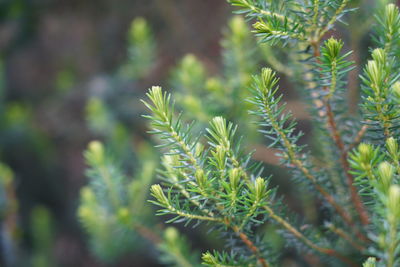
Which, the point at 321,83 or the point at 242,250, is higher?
the point at 321,83

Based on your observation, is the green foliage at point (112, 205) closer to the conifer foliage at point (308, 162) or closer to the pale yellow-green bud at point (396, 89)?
the conifer foliage at point (308, 162)

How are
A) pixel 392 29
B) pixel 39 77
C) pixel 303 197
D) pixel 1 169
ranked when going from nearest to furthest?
pixel 392 29 → pixel 303 197 → pixel 1 169 → pixel 39 77

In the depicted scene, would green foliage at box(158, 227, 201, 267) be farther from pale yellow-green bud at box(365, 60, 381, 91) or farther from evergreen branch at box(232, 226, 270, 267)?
pale yellow-green bud at box(365, 60, 381, 91)

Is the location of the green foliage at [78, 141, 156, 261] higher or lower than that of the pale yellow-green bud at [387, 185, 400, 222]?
higher

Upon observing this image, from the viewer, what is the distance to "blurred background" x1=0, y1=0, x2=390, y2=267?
1225 millimetres

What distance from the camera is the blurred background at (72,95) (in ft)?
4.02

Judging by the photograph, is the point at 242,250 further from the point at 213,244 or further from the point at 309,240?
the point at 213,244

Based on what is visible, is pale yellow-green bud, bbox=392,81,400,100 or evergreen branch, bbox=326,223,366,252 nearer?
pale yellow-green bud, bbox=392,81,400,100

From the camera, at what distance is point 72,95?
149 centimetres

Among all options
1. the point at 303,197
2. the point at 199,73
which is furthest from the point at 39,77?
the point at 303,197

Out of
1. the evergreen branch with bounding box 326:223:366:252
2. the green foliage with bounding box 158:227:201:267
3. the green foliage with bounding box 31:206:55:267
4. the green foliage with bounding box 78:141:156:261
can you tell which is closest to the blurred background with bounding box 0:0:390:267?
the green foliage with bounding box 31:206:55:267

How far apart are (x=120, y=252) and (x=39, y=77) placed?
49.2 inches

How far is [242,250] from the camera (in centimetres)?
61

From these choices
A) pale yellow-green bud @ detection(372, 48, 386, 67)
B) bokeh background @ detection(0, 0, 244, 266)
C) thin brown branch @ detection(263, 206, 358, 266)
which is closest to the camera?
pale yellow-green bud @ detection(372, 48, 386, 67)
